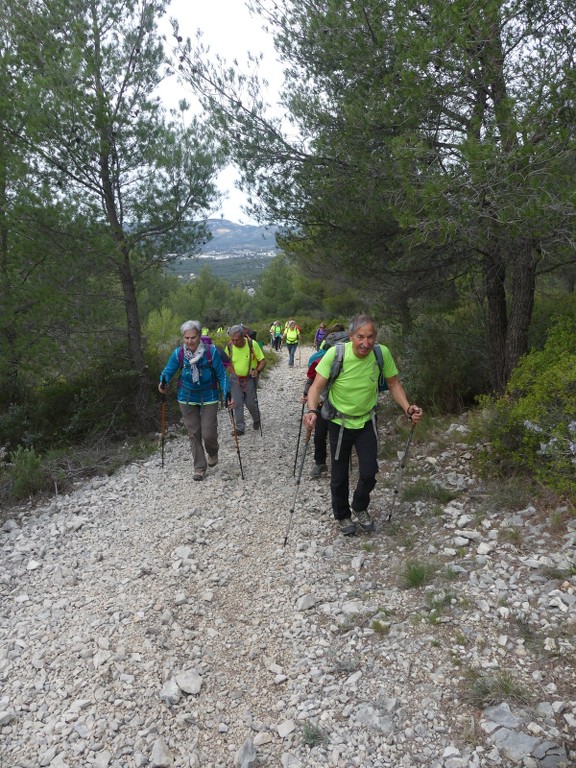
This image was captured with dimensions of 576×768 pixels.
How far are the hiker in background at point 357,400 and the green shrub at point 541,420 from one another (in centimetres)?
118

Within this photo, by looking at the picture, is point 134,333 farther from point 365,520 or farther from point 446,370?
point 365,520

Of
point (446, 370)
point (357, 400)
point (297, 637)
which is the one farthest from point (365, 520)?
point (446, 370)

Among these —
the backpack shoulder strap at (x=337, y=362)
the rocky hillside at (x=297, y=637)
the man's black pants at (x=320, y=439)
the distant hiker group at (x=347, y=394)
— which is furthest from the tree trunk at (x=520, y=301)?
the backpack shoulder strap at (x=337, y=362)

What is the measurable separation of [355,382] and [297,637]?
225 cm

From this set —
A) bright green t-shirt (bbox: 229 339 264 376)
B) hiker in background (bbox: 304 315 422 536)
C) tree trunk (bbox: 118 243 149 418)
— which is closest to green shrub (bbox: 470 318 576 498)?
hiker in background (bbox: 304 315 422 536)

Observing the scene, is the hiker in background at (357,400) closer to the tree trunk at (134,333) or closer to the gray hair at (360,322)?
the gray hair at (360,322)

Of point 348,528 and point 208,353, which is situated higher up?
point 208,353

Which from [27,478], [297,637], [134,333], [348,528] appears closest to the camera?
[297,637]

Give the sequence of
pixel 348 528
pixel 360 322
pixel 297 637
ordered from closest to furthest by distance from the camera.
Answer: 1. pixel 297 637
2. pixel 360 322
3. pixel 348 528

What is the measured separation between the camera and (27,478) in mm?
7594

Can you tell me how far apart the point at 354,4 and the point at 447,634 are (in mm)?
6714

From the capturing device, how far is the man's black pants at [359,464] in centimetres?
505

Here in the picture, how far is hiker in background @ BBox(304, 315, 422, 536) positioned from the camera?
4820mm

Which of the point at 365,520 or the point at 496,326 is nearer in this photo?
the point at 365,520
